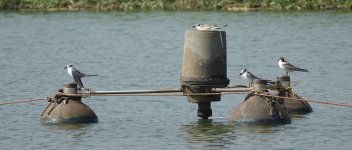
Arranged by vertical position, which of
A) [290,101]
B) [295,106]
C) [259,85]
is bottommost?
[295,106]

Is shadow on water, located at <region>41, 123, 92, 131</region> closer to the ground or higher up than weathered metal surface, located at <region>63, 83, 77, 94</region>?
closer to the ground

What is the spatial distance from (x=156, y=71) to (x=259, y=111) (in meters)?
12.3

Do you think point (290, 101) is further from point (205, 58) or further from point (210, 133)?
point (205, 58)

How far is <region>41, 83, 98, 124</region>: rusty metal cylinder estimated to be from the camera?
71.2 feet

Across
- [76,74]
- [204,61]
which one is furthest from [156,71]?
[204,61]

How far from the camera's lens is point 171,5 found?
57.2 m

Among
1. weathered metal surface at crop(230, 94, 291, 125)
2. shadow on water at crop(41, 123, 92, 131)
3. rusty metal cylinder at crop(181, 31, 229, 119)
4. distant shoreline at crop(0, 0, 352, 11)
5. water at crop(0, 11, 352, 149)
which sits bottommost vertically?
distant shoreline at crop(0, 0, 352, 11)

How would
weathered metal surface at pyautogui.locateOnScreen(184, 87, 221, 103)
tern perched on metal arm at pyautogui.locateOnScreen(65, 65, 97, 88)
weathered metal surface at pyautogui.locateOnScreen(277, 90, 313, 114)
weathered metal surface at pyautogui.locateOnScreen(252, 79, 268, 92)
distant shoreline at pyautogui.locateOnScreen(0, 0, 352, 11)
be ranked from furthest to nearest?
distant shoreline at pyautogui.locateOnScreen(0, 0, 352, 11)
weathered metal surface at pyautogui.locateOnScreen(277, 90, 313, 114)
tern perched on metal arm at pyautogui.locateOnScreen(65, 65, 97, 88)
weathered metal surface at pyautogui.locateOnScreen(184, 87, 221, 103)
weathered metal surface at pyautogui.locateOnScreen(252, 79, 268, 92)

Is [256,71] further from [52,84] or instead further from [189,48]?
[189,48]

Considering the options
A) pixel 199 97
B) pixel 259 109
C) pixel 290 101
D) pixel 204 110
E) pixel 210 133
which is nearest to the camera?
pixel 259 109

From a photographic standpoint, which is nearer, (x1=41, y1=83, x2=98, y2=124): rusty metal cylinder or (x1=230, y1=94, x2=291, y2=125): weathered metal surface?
(x1=230, y1=94, x2=291, y2=125): weathered metal surface

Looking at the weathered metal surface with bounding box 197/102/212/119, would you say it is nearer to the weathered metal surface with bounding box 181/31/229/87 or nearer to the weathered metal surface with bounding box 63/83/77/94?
the weathered metal surface with bounding box 181/31/229/87

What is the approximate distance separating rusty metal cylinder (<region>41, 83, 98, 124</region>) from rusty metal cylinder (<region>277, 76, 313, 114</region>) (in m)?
3.71

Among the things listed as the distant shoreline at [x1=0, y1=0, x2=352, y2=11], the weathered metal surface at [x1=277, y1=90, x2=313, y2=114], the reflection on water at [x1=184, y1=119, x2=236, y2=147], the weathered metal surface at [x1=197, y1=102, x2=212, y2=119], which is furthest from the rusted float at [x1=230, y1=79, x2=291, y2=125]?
the distant shoreline at [x1=0, y1=0, x2=352, y2=11]
